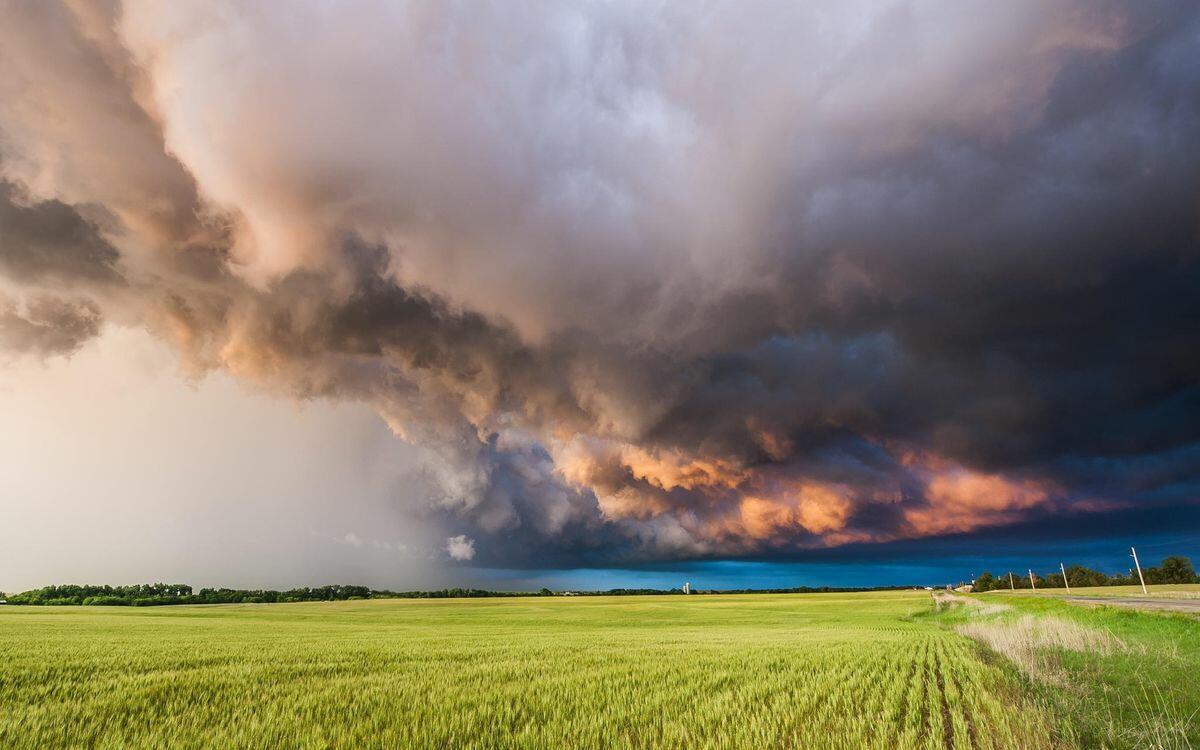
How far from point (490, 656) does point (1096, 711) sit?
18717 millimetres

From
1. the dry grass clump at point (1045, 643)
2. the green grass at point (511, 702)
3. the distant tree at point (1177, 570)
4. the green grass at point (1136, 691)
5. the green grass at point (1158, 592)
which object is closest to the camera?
the green grass at point (511, 702)

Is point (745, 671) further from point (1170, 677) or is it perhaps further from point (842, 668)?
point (1170, 677)

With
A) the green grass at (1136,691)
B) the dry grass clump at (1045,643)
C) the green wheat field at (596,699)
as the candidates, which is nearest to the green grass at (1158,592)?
the dry grass clump at (1045,643)

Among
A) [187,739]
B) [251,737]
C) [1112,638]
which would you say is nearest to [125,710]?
[187,739]

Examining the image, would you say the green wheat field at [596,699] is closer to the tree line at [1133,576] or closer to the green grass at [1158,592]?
the green grass at [1158,592]

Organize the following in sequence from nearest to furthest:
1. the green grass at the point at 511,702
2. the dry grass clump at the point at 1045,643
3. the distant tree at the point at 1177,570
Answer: the green grass at the point at 511,702, the dry grass clump at the point at 1045,643, the distant tree at the point at 1177,570

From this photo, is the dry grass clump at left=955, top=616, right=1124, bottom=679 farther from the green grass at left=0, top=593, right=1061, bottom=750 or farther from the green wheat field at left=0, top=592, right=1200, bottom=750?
the green grass at left=0, top=593, right=1061, bottom=750

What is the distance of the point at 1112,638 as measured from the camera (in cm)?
2552

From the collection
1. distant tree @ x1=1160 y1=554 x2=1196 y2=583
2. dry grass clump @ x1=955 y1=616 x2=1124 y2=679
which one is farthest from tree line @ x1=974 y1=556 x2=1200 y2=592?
dry grass clump @ x1=955 y1=616 x2=1124 y2=679

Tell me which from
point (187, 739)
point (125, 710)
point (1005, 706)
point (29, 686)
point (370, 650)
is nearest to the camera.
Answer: point (187, 739)

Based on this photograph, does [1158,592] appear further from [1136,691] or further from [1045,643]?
[1136,691]

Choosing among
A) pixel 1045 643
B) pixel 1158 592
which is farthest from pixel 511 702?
pixel 1158 592

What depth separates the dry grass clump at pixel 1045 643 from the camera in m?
19.8

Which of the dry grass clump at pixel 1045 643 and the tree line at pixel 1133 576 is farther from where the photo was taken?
the tree line at pixel 1133 576
